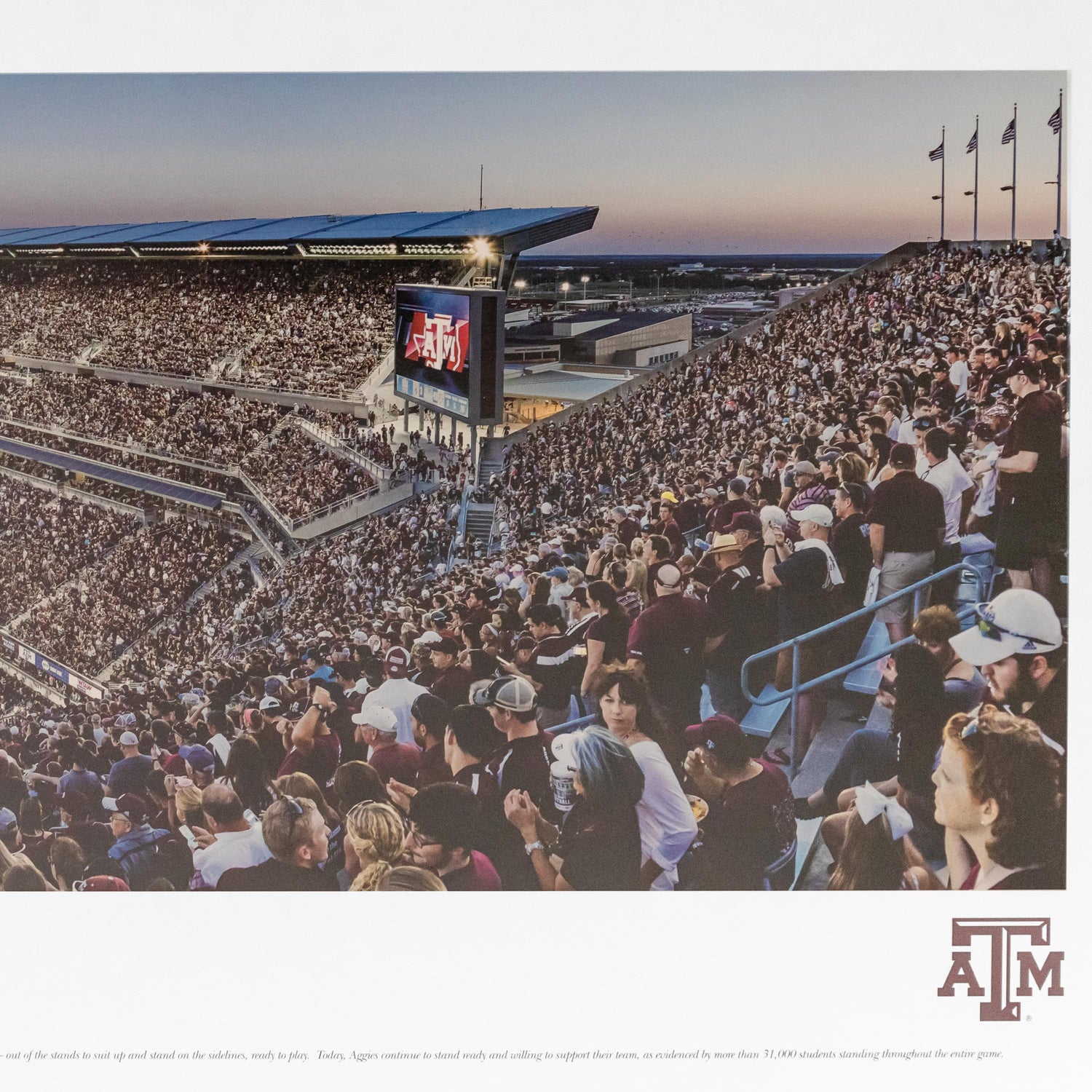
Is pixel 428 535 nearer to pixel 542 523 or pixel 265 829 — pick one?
pixel 542 523

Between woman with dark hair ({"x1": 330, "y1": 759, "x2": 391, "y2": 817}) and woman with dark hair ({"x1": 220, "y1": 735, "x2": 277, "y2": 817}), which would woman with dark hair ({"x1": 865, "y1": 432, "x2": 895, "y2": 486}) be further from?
woman with dark hair ({"x1": 220, "y1": 735, "x2": 277, "y2": 817})

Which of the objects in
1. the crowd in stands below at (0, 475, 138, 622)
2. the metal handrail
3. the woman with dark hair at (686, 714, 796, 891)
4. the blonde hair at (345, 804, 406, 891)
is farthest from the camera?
the crowd in stands below at (0, 475, 138, 622)

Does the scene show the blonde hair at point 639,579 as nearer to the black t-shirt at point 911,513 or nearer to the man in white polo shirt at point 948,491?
the black t-shirt at point 911,513

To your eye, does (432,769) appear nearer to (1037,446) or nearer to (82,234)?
(1037,446)

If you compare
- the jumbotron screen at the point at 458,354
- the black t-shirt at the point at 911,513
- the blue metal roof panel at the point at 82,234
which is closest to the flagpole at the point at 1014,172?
the black t-shirt at the point at 911,513

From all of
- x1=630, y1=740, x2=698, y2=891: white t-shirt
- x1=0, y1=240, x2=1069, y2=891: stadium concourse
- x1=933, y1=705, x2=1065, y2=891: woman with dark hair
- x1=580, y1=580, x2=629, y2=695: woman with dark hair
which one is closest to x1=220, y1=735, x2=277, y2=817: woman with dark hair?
x1=0, y1=240, x2=1069, y2=891: stadium concourse

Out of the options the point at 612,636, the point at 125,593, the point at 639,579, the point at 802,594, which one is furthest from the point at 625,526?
the point at 125,593
